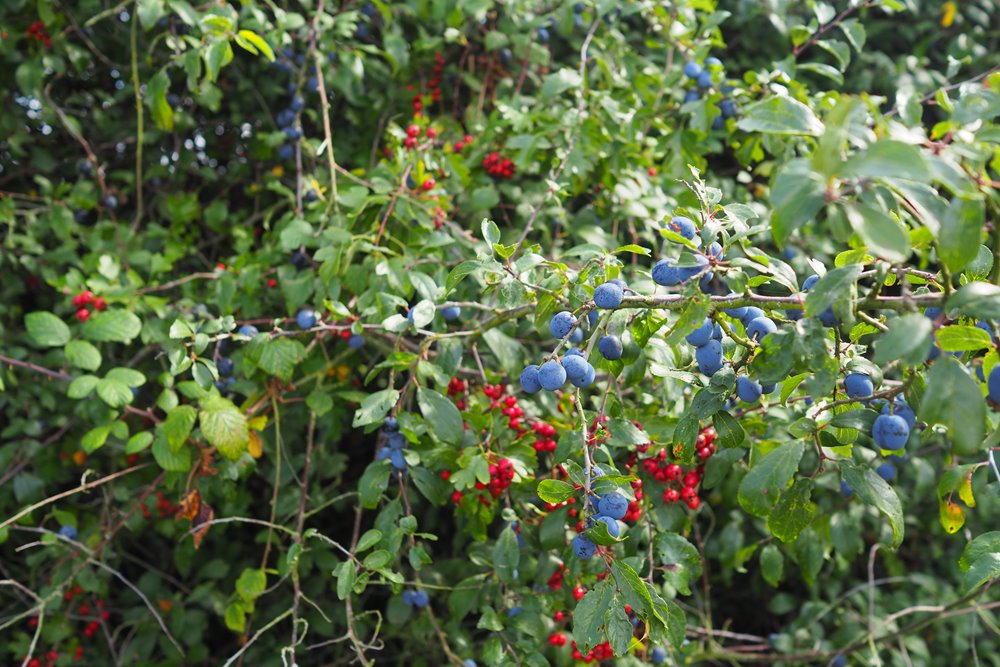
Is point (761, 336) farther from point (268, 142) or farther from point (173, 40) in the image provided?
point (173, 40)

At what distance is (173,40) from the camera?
2.29 metres

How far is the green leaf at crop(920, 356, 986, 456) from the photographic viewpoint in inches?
33.9

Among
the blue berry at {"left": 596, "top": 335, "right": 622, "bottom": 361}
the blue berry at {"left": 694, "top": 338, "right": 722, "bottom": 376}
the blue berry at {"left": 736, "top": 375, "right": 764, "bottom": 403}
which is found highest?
the blue berry at {"left": 694, "top": 338, "right": 722, "bottom": 376}

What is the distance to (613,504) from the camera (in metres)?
1.21

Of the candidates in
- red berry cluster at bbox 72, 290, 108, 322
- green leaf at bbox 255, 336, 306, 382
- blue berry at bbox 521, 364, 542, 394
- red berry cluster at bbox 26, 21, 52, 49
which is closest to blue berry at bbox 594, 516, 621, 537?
blue berry at bbox 521, 364, 542, 394

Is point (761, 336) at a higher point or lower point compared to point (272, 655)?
higher

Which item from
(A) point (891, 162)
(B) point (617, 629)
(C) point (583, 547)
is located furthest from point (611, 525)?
(A) point (891, 162)

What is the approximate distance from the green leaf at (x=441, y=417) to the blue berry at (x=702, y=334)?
581 mm

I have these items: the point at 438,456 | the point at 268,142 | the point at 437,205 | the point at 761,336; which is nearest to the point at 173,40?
the point at 268,142

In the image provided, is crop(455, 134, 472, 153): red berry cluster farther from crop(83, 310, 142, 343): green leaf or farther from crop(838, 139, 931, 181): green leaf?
crop(838, 139, 931, 181): green leaf

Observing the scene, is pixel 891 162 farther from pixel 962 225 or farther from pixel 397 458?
pixel 397 458

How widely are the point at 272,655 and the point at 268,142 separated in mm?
1524

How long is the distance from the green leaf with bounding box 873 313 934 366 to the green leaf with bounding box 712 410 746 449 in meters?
0.39

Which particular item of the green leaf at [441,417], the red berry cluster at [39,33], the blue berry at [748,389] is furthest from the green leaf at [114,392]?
the blue berry at [748,389]
